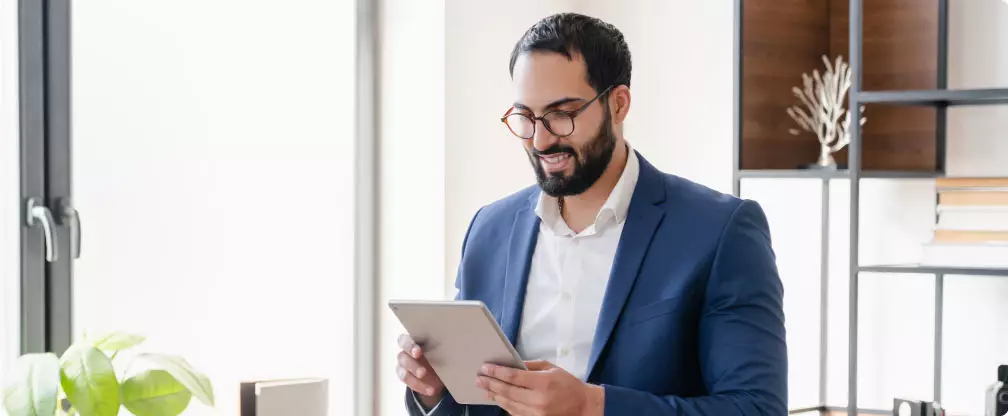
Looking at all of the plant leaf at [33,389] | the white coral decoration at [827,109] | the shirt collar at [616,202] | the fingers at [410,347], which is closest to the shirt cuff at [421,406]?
the fingers at [410,347]

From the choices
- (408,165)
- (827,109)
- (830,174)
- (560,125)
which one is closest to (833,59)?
(827,109)

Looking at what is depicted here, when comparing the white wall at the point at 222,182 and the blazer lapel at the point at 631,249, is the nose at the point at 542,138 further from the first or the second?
the white wall at the point at 222,182

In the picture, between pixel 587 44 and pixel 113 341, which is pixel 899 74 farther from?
pixel 113 341

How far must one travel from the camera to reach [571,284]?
1774mm

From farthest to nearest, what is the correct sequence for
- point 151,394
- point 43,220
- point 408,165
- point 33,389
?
point 408,165 → point 43,220 → point 151,394 → point 33,389

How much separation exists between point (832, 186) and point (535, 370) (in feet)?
6.40

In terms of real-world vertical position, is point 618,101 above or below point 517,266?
above

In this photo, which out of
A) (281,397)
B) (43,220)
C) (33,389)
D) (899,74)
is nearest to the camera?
(33,389)

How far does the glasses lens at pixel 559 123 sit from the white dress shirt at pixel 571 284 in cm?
14

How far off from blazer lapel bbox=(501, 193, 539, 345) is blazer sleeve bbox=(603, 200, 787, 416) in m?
0.26

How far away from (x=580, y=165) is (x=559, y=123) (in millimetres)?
74

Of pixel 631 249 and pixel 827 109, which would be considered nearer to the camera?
pixel 631 249

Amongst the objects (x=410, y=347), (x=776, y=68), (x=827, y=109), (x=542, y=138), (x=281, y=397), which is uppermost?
A: (x=776, y=68)

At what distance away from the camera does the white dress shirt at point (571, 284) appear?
1744 millimetres
